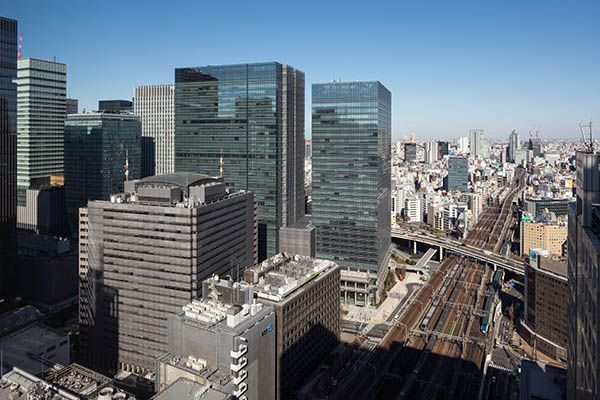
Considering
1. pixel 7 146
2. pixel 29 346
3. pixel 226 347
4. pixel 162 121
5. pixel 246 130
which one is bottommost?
pixel 29 346

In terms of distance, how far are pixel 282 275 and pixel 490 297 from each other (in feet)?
274

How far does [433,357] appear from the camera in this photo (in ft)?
343

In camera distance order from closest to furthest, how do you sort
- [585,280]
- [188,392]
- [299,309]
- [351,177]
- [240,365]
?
1. [585,280]
2. [188,392]
3. [240,365]
4. [299,309]
5. [351,177]

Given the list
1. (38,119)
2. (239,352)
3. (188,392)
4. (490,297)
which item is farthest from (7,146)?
(490,297)

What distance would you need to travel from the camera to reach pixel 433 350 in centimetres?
10794

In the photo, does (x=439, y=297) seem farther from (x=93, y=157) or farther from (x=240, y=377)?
(x=93, y=157)

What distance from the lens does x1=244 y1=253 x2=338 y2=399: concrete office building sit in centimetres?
7550

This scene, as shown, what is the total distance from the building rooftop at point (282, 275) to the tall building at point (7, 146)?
227 ft

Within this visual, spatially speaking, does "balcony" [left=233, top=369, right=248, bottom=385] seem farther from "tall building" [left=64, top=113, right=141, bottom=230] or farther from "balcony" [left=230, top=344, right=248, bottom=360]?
"tall building" [left=64, top=113, right=141, bottom=230]

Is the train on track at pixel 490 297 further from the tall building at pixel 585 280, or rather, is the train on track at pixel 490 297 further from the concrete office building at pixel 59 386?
the concrete office building at pixel 59 386

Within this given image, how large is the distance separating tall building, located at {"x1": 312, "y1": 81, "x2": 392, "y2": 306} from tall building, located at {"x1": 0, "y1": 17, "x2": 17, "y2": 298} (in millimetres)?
78627

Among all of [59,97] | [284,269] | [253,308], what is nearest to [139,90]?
[59,97]

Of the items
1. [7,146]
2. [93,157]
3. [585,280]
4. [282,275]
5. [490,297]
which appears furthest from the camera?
[93,157]

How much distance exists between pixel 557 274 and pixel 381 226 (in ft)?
161
